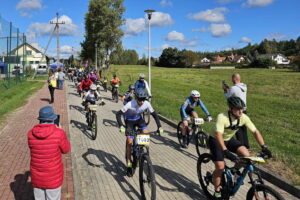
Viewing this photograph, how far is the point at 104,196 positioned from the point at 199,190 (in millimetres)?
1706

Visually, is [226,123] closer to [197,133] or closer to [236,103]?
[236,103]

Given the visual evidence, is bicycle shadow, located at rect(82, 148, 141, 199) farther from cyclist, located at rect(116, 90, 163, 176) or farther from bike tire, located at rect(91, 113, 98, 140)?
bike tire, located at rect(91, 113, 98, 140)

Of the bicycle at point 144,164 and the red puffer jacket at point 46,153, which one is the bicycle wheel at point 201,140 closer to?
the bicycle at point 144,164

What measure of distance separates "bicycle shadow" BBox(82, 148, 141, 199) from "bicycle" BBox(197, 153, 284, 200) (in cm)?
120

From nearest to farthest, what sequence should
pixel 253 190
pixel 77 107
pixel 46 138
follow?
pixel 46 138, pixel 253 190, pixel 77 107

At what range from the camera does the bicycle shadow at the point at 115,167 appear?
4.83 metres

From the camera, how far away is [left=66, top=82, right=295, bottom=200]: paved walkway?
4777 mm

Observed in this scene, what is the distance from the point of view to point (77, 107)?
14.1m

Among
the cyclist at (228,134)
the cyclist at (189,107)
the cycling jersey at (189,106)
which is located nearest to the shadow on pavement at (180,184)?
the cyclist at (228,134)

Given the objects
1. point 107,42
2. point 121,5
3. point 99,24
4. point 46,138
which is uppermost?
point 121,5

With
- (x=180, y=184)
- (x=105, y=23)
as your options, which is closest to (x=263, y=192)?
(x=180, y=184)

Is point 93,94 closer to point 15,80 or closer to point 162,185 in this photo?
point 162,185

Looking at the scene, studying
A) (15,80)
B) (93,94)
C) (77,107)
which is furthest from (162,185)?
(15,80)

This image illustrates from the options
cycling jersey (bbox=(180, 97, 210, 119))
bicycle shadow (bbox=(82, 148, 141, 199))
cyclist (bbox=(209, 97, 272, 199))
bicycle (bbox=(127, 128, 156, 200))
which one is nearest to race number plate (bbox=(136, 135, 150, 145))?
bicycle (bbox=(127, 128, 156, 200))
